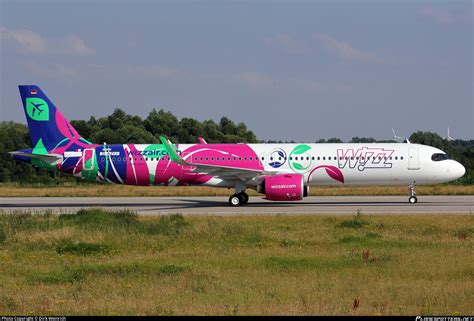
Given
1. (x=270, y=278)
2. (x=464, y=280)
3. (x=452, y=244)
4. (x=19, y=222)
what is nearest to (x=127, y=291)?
(x=270, y=278)

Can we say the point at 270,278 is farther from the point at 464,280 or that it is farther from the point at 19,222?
the point at 19,222

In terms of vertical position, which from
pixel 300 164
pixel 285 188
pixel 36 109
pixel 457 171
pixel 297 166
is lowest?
pixel 285 188

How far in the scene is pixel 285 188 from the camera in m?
34.3

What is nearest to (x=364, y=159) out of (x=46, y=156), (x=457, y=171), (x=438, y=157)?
(x=438, y=157)

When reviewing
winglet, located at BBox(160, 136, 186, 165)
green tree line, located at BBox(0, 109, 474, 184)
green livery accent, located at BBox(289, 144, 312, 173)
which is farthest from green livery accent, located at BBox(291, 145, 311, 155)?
green tree line, located at BBox(0, 109, 474, 184)

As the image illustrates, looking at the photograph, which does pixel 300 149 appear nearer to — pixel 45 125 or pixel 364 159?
pixel 364 159

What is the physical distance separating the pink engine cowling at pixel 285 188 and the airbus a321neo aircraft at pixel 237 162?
49 mm

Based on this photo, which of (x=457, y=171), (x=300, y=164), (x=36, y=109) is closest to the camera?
(x=300, y=164)

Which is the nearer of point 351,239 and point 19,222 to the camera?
point 351,239

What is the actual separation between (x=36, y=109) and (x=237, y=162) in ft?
39.0

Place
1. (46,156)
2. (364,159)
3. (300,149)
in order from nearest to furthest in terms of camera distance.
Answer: (364,159)
(300,149)
(46,156)

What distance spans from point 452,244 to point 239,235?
21.3 ft

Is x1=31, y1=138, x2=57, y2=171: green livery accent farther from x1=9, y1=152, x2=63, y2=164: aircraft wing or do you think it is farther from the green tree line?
the green tree line

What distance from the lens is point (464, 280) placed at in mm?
14250
